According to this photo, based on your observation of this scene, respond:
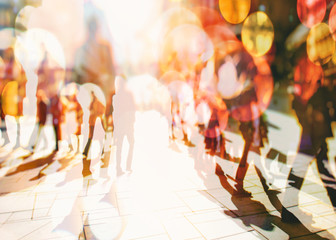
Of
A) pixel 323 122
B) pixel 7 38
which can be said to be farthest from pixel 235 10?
pixel 7 38

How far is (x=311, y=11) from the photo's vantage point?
13008 millimetres

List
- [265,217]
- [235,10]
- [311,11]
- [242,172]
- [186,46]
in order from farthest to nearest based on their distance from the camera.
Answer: [186,46] < [235,10] < [311,11] < [242,172] < [265,217]

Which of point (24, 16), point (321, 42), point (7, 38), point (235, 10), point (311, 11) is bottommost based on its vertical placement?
point (321, 42)

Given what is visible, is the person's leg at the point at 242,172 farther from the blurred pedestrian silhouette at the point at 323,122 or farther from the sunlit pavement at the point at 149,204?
the blurred pedestrian silhouette at the point at 323,122

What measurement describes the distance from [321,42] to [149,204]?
14.1 metres

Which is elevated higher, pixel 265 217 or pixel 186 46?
pixel 186 46

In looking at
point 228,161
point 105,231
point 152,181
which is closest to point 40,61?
point 152,181

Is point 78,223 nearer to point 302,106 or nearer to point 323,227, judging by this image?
point 323,227

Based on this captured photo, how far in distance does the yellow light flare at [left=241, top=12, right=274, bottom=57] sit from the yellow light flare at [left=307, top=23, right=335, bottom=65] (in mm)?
2599

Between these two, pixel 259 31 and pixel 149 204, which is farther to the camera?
pixel 259 31

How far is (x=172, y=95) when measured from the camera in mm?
9891

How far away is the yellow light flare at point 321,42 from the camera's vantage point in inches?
459

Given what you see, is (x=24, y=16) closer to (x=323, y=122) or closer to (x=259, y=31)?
(x=259, y=31)
